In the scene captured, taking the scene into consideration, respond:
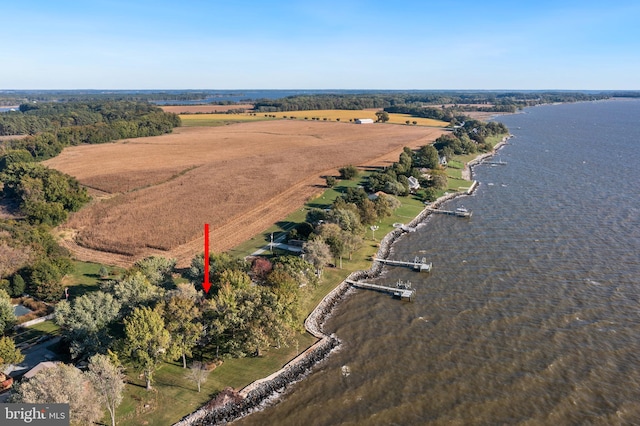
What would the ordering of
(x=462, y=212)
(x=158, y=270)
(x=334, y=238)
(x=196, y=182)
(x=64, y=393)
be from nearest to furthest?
(x=64, y=393) → (x=158, y=270) → (x=334, y=238) → (x=462, y=212) → (x=196, y=182)

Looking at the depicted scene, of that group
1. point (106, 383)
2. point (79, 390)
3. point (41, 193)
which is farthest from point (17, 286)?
point (41, 193)

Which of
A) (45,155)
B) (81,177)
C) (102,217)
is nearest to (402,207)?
(102,217)

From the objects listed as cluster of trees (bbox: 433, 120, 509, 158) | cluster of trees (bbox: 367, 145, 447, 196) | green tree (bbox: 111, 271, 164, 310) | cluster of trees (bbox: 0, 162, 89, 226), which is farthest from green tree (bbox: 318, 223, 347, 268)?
cluster of trees (bbox: 433, 120, 509, 158)

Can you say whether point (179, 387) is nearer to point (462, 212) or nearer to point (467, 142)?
point (462, 212)

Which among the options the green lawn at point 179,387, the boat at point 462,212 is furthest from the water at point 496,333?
the green lawn at point 179,387

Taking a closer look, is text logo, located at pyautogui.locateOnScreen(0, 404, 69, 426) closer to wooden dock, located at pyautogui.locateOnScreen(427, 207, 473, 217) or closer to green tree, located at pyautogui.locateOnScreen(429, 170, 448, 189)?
wooden dock, located at pyautogui.locateOnScreen(427, 207, 473, 217)

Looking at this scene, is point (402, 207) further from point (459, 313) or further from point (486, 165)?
point (486, 165)

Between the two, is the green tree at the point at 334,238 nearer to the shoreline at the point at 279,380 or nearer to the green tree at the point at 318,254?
the green tree at the point at 318,254
